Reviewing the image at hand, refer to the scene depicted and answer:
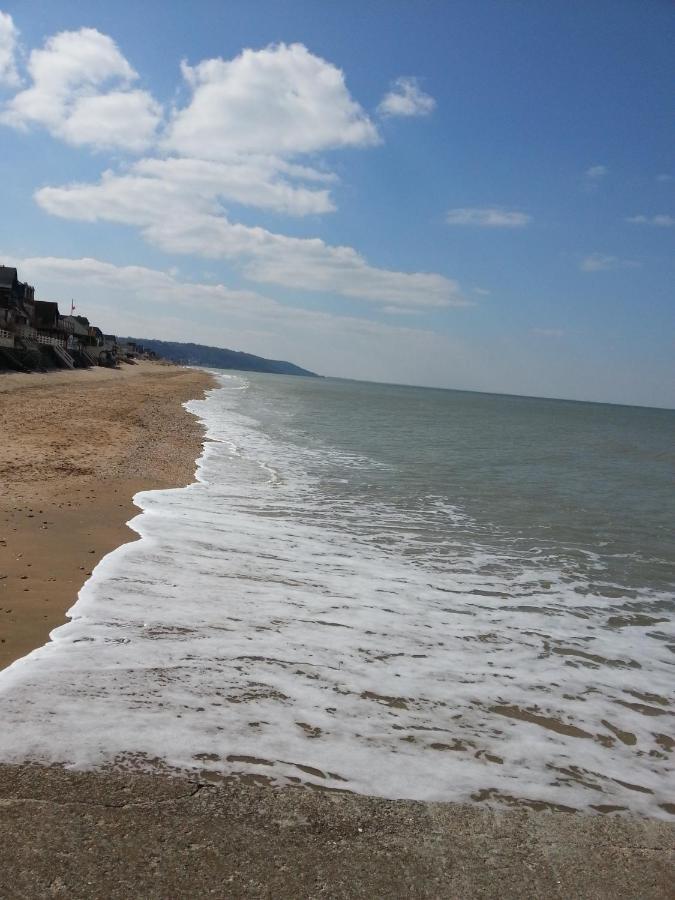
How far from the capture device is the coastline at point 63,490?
5.94 metres

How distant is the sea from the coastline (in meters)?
0.35

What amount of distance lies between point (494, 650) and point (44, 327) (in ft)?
257

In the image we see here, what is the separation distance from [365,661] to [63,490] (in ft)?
25.1

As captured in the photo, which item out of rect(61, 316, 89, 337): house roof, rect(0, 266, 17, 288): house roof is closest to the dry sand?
rect(0, 266, 17, 288): house roof

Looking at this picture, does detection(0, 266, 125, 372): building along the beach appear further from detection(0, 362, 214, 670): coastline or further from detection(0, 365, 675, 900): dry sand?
detection(0, 365, 675, 900): dry sand

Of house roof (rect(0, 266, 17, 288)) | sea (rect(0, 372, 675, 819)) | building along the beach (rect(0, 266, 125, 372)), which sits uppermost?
house roof (rect(0, 266, 17, 288))

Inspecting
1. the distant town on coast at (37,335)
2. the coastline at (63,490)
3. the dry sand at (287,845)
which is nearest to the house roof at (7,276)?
the distant town on coast at (37,335)

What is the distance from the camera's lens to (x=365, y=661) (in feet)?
18.2

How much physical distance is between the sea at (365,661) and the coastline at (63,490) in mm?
346

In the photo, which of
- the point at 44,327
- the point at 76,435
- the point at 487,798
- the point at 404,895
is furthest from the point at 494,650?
the point at 44,327

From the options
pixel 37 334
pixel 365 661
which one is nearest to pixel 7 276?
pixel 37 334

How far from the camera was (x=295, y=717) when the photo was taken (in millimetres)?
4422

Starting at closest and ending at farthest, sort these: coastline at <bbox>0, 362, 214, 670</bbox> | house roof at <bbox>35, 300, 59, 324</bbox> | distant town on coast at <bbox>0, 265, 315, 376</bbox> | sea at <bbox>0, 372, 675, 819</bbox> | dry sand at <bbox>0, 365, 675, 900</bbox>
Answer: dry sand at <bbox>0, 365, 675, 900</bbox> < sea at <bbox>0, 372, 675, 819</bbox> < coastline at <bbox>0, 362, 214, 670</bbox> < distant town on coast at <bbox>0, 265, 315, 376</bbox> < house roof at <bbox>35, 300, 59, 324</bbox>

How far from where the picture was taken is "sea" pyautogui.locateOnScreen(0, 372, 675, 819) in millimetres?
3906
